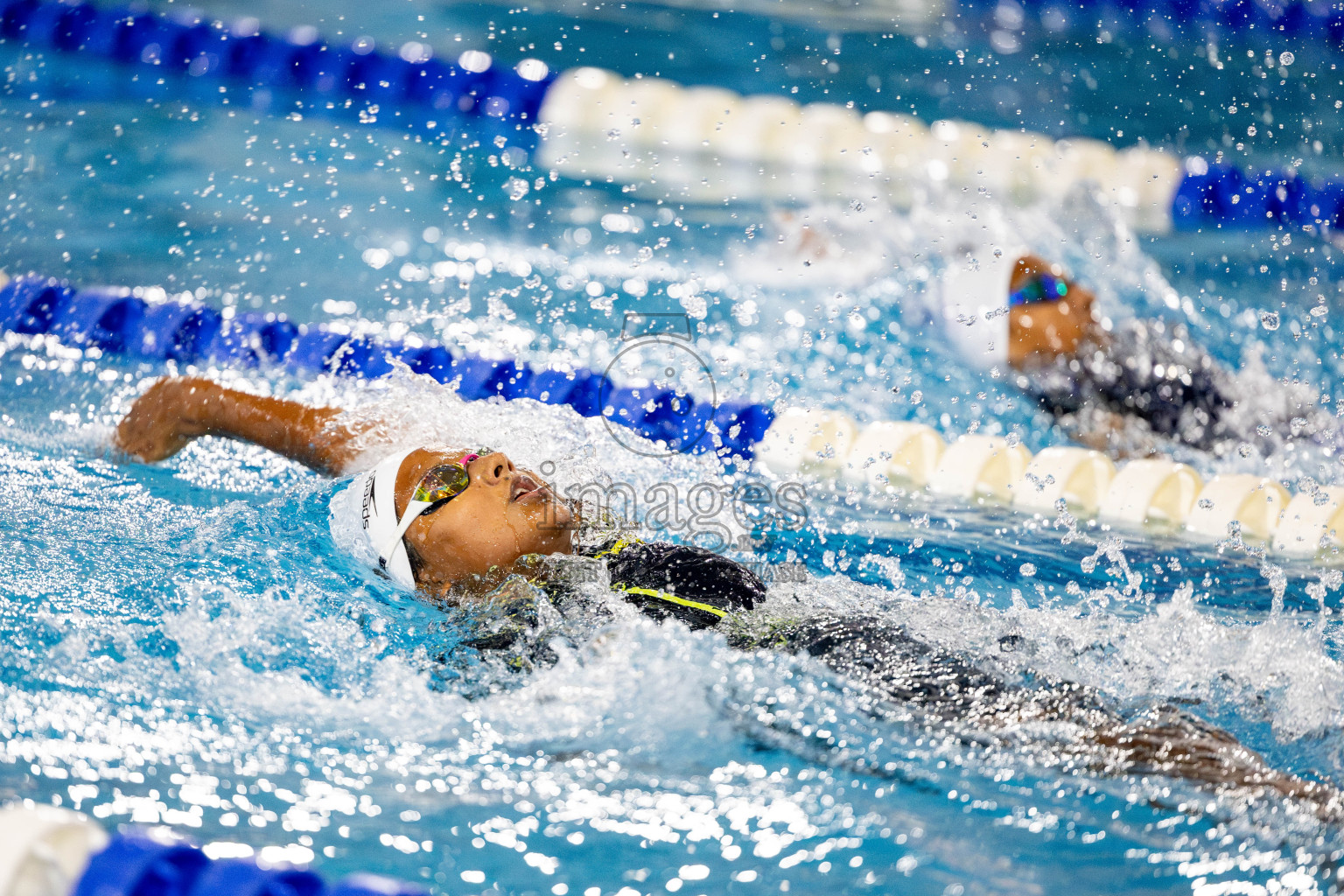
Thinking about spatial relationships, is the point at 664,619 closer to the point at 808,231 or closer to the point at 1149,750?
the point at 1149,750

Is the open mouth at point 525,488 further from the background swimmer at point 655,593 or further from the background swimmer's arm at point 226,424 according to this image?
the background swimmer's arm at point 226,424

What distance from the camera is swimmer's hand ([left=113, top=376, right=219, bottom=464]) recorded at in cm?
246

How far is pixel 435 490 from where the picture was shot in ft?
7.19

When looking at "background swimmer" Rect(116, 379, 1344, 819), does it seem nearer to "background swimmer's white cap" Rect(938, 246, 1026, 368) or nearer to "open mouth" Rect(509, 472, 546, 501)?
"open mouth" Rect(509, 472, 546, 501)

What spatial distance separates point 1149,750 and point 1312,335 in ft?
8.42

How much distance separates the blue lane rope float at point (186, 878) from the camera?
141 cm

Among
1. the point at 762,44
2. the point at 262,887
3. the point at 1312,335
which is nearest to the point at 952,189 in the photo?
the point at 1312,335

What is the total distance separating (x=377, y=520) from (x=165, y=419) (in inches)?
22.6

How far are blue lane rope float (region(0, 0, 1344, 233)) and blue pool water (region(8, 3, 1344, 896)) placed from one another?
6.4 inches

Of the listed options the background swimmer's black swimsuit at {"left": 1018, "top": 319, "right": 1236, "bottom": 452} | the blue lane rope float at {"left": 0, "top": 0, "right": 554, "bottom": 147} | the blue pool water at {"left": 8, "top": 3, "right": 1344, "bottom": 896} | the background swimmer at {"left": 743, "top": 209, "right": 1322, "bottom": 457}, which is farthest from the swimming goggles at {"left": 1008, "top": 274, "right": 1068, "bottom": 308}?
the blue lane rope float at {"left": 0, "top": 0, "right": 554, "bottom": 147}

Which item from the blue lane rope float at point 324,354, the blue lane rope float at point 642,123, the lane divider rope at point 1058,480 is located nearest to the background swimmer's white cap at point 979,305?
the lane divider rope at point 1058,480

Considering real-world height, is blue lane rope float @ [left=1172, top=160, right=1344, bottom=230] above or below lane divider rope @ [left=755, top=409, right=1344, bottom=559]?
above

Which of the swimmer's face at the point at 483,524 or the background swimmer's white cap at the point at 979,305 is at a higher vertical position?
the background swimmer's white cap at the point at 979,305

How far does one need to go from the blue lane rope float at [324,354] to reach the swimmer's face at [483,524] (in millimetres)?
925
